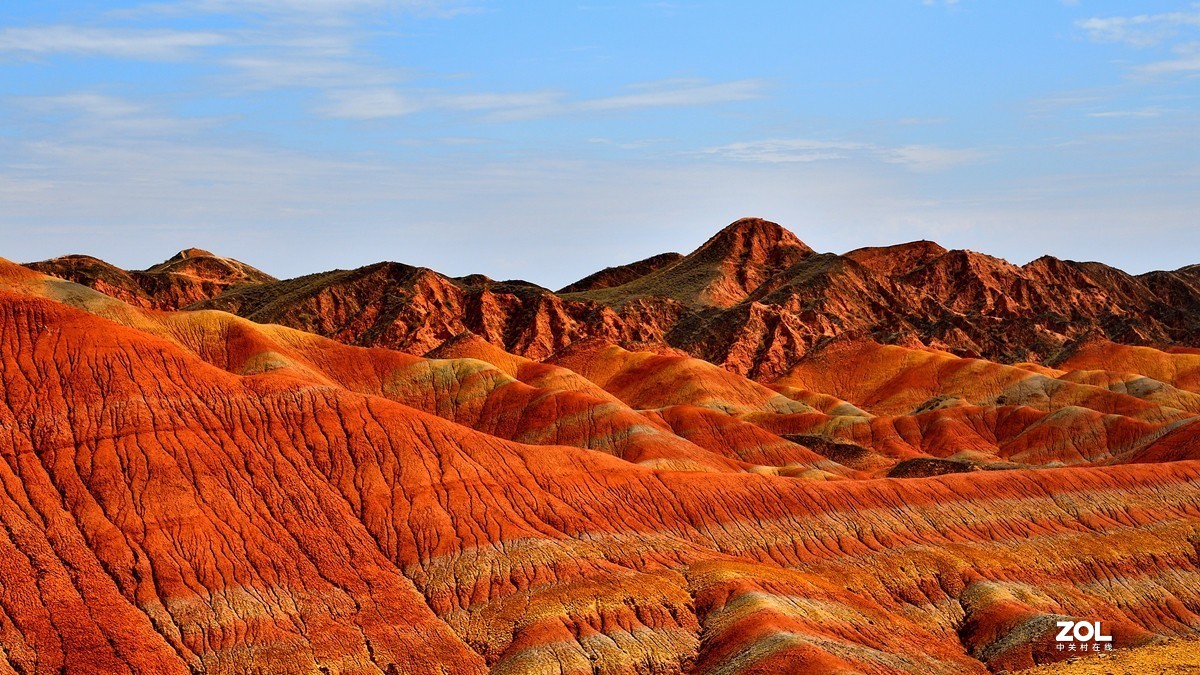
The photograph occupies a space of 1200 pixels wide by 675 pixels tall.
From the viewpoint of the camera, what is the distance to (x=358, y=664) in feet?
227

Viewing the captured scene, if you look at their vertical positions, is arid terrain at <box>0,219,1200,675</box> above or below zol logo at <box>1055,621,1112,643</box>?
above

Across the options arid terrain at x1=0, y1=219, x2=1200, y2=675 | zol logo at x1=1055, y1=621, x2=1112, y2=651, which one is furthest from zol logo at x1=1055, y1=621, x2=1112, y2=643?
arid terrain at x1=0, y1=219, x2=1200, y2=675

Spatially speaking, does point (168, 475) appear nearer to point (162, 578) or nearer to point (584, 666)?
point (162, 578)

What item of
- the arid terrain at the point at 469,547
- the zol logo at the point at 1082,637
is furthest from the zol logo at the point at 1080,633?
the arid terrain at the point at 469,547

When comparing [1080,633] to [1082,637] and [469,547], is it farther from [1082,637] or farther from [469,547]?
[469,547]

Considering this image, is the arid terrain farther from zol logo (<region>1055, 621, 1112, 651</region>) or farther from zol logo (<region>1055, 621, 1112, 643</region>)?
zol logo (<region>1055, 621, 1112, 643</region>)

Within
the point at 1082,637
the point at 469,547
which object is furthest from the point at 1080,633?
the point at 469,547

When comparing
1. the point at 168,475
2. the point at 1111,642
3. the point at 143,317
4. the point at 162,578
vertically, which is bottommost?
the point at 1111,642

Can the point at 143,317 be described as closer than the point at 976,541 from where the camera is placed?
No

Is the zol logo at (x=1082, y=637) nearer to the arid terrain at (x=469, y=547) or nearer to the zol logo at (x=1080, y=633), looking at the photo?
the zol logo at (x=1080, y=633)

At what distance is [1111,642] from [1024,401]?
109m

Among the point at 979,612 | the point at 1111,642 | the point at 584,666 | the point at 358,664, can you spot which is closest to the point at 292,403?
the point at 358,664

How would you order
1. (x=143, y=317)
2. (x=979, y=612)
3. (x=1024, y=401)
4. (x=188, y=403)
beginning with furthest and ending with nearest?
(x=1024, y=401) < (x=143, y=317) < (x=188, y=403) < (x=979, y=612)

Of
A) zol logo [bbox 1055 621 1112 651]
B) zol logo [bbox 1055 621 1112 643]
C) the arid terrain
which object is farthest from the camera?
zol logo [bbox 1055 621 1112 643]
